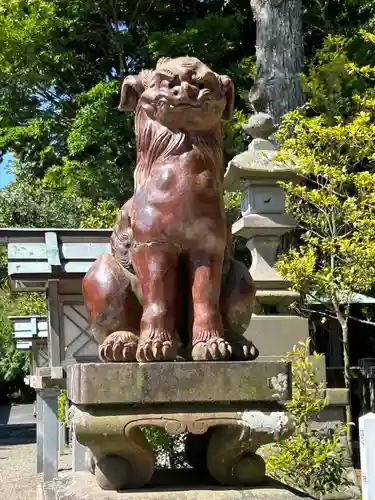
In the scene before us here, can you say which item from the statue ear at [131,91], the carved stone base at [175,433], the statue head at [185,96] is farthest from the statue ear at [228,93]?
the carved stone base at [175,433]

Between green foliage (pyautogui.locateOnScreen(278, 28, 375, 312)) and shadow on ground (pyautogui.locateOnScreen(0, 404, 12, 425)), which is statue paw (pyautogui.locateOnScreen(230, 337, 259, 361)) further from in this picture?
shadow on ground (pyautogui.locateOnScreen(0, 404, 12, 425))

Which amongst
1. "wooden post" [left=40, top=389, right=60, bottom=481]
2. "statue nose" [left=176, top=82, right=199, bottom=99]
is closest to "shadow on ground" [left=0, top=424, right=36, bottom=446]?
"wooden post" [left=40, top=389, right=60, bottom=481]

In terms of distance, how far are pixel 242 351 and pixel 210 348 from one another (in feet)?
0.70

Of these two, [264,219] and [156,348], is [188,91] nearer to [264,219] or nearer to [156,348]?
[156,348]

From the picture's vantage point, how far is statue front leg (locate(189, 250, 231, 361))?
122 inches

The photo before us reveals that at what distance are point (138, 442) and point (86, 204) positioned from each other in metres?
10.7

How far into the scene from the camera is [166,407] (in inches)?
120

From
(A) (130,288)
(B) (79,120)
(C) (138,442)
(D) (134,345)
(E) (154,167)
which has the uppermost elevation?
(B) (79,120)

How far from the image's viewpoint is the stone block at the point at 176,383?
9.73 ft

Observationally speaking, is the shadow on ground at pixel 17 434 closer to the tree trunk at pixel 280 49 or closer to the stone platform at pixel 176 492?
the tree trunk at pixel 280 49

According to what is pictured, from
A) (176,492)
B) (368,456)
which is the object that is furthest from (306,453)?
(176,492)

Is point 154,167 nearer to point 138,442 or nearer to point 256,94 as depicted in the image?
point 138,442

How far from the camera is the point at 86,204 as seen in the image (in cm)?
1347

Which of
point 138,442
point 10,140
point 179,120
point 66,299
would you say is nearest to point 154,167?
point 179,120
